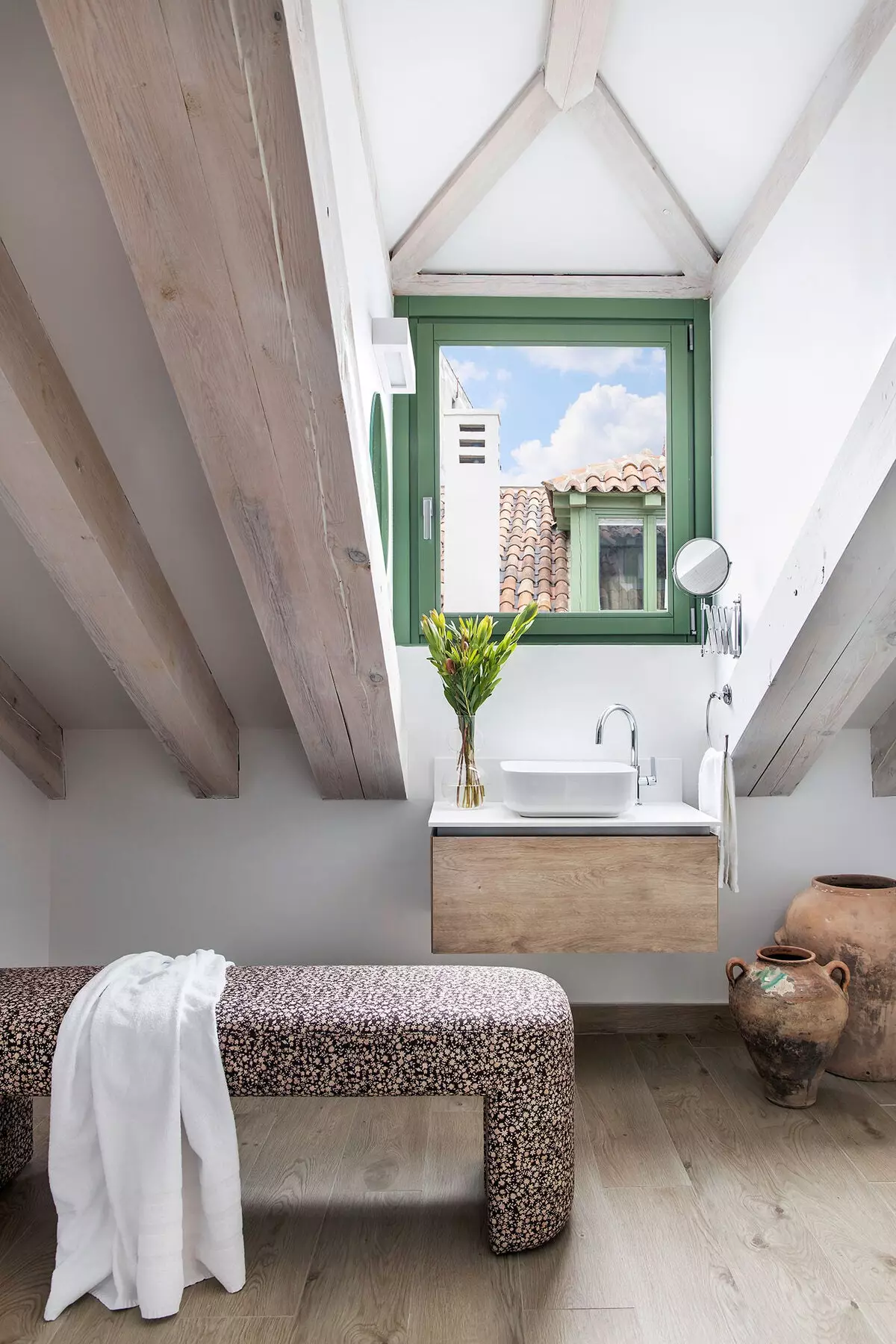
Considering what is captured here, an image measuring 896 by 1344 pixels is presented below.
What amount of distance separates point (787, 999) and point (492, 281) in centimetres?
242

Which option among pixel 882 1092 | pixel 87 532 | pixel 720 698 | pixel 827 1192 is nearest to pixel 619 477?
pixel 720 698

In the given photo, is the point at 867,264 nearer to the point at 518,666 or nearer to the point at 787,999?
the point at 518,666

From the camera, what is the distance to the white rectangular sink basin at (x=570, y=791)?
102 inches

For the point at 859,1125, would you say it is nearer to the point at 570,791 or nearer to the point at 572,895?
the point at 572,895

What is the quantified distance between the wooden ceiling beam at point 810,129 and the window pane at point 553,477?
441mm

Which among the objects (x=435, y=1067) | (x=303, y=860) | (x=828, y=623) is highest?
(x=828, y=623)

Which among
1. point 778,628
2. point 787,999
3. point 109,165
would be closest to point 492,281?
point 778,628

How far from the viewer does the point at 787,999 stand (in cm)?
245

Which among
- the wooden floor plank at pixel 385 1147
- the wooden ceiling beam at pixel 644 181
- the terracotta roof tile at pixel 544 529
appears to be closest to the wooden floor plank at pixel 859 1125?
the wooden floor plank at pixel 385 1147

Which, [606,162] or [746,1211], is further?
[606,162]

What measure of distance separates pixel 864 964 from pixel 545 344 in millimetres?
2207

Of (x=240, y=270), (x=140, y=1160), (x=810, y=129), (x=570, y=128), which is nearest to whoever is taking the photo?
(x=240, y=270)

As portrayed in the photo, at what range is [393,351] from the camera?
8.54ft

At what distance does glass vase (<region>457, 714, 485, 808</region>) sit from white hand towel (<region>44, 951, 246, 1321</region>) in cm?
120
